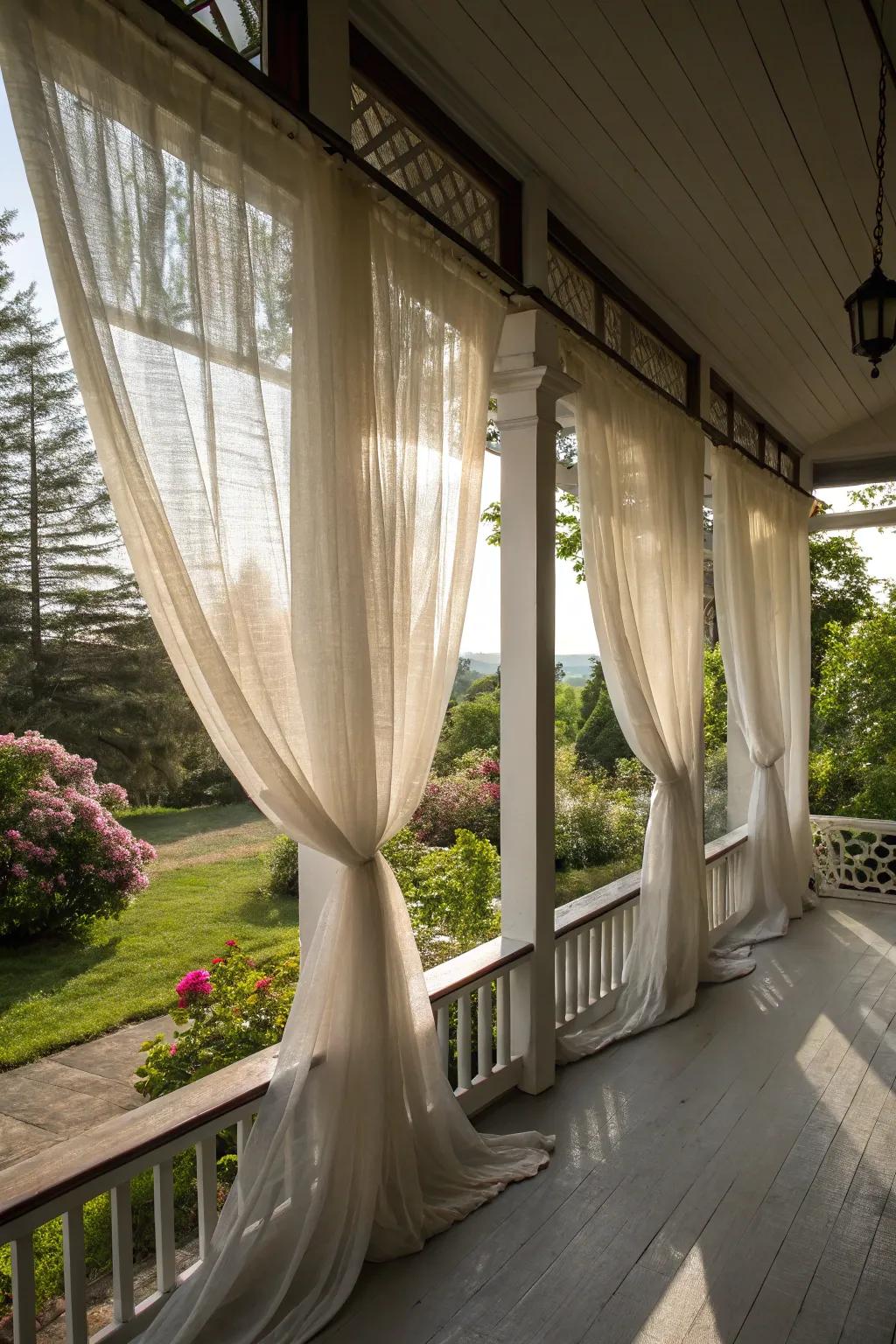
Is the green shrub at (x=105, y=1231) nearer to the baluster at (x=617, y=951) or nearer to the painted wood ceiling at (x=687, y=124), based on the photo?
the baluster at (x=617, y=951)

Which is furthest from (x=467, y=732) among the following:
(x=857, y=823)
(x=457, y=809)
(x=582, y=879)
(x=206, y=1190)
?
(x=206, y=1190)

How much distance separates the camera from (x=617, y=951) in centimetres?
414

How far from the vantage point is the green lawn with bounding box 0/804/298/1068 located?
308cm

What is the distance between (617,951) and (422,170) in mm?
3252

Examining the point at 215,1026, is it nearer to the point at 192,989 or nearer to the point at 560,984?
the point at 192,989

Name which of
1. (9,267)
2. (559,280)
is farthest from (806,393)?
(9,267)

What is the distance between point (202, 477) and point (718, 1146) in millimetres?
2596

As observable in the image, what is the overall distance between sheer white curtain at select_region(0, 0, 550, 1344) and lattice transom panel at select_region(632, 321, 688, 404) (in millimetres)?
1799

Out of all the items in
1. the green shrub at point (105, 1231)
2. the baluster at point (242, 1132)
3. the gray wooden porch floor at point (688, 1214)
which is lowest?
the green shrub at point (105, 1231)

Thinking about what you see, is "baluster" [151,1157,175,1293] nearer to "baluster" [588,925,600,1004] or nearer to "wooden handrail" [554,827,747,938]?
"wooden handrail" [554,827,747,938]

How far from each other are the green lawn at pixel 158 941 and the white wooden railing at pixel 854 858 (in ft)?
13.1

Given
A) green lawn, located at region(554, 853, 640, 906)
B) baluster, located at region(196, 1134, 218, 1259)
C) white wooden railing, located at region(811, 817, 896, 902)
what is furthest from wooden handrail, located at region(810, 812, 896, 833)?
baluster, located at region(196, 1134, 218, 1259)

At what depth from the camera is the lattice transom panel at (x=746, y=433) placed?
18.2 ft

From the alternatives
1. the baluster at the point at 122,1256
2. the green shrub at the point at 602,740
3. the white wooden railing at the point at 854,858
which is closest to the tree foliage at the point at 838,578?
the green shrub at the point at 602,740
